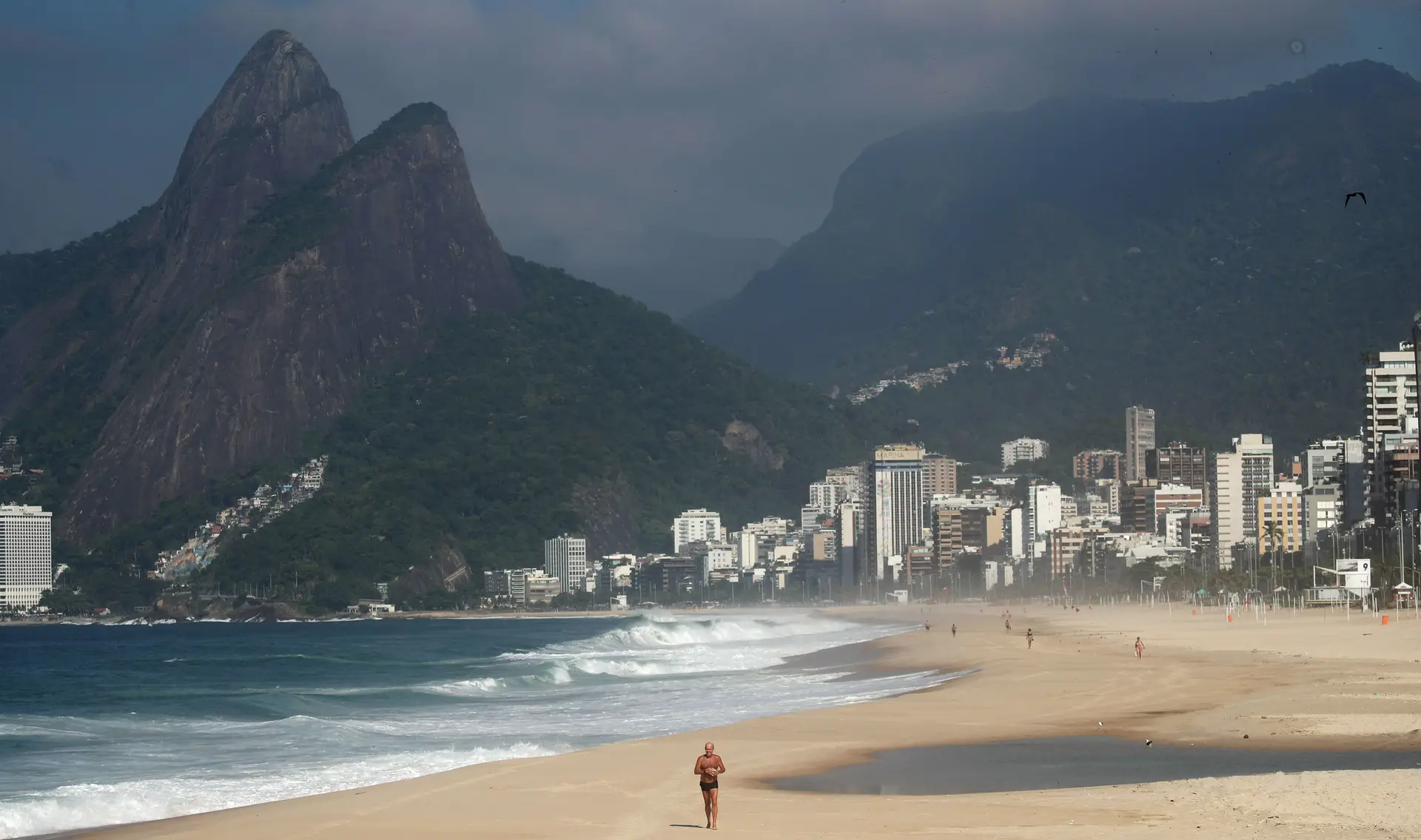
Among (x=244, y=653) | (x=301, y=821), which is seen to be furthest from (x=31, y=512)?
(x=301, y=821)

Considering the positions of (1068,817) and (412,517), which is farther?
(412,517)

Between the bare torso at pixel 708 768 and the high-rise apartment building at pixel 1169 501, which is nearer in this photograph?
the bare torso at pixel 708 768

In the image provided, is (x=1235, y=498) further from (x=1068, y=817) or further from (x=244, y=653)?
(x=1068, y=817)

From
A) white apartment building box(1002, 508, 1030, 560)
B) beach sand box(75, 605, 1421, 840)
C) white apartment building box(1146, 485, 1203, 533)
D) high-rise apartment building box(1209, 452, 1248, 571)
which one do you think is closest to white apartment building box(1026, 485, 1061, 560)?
white apartment building box(1002, 508, 1030, 560)

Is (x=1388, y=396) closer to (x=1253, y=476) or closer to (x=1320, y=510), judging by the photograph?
(x=1320, y=510)

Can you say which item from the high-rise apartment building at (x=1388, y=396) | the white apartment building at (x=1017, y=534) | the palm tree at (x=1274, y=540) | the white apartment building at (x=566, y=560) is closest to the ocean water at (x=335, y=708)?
the palm tree at (x=1274, y=540)

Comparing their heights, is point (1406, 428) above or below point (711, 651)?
above

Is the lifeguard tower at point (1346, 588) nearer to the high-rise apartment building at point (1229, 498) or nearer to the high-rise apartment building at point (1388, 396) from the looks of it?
the high-rise apartment building at point (1388, 396)
